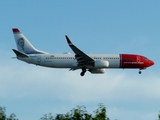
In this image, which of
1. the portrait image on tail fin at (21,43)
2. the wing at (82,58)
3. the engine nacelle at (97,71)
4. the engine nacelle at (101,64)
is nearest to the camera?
the wing at (82,58)

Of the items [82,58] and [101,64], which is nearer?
[101,64]

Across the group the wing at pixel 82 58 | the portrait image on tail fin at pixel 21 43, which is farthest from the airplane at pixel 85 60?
the portrait image on tail fin at pixel 21 43

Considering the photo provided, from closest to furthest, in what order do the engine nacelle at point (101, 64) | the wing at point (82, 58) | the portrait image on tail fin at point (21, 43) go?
1. the wing at point (82, 58)
2. the engine nacelle at point (101, 64)
3. the portrait image on tail fin at point (21, 43)

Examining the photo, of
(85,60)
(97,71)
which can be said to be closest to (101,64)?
(85,60)

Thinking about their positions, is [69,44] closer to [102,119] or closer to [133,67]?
[133,67]

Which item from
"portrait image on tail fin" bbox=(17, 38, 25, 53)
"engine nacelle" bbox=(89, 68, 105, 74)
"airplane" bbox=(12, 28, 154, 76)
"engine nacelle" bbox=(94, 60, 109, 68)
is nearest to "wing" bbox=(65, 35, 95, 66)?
"airplane" bbox=(12, 28, 154, 76)

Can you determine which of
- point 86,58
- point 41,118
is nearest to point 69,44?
point 86,58

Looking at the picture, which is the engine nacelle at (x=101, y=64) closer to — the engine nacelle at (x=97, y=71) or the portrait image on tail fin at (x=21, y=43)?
the engine nacelle at (x=97, y=71)

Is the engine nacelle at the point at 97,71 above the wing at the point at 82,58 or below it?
below

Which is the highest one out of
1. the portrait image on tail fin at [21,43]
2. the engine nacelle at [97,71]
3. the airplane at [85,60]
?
the portrait image on tail fin at [21,43]

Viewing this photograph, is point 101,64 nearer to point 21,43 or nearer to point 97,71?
point 97,71

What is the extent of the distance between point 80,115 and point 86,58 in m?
39.9

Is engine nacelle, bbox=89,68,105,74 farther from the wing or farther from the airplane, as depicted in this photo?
the wing

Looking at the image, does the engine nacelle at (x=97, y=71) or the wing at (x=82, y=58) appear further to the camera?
the engine nacelle at (x=97, y=71)
